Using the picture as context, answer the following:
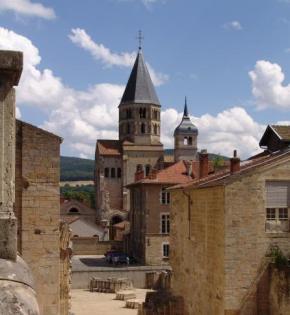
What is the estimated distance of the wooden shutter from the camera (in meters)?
20.8

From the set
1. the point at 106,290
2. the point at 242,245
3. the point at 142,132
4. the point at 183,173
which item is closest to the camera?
the point at 242,245

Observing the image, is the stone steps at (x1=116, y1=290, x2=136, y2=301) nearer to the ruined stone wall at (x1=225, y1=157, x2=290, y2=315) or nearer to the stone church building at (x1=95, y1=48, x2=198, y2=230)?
the ruined stone wall at (x1=225, y1=157, x2=290, y2=315)

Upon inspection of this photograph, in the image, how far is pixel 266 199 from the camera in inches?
818

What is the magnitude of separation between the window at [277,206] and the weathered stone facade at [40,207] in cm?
1096

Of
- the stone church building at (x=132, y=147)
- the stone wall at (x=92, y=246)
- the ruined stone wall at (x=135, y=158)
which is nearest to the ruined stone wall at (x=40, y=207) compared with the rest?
the stone wall at (x=92, y=246)

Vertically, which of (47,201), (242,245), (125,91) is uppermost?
(125,91)

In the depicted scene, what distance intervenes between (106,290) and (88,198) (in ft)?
291

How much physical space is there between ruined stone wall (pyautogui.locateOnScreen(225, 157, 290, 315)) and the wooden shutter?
10.2 inches

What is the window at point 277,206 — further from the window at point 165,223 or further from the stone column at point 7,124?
the window at point 165,223

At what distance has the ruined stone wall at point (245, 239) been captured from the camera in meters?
20.3

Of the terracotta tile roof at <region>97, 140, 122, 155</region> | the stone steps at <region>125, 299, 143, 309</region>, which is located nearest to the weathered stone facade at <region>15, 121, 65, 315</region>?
the stone steps at <region>125, 299, 143, 309</region>

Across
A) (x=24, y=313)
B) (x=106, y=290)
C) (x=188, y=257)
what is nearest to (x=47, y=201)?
(x=24, y=313)

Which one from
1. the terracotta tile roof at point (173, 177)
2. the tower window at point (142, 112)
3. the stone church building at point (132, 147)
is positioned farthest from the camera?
the tower window at point (142, 112)

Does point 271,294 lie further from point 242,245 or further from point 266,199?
point 266,199
